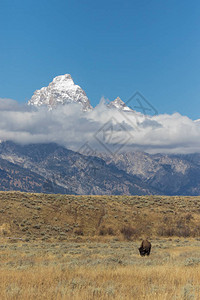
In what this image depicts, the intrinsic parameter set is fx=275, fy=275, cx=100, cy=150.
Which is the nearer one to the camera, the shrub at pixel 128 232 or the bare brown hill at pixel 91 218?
the shrub at pixel 128 232

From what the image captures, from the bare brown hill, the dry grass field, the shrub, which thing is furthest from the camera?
the bare brown hill

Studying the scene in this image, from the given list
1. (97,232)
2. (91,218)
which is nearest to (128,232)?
(97,232)

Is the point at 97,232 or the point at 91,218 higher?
the point at 91,218

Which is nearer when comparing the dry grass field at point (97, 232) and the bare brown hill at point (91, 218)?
the dry grass field at point (97, 232)

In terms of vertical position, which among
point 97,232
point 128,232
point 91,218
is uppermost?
point 91,218

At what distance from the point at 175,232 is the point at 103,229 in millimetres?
8858

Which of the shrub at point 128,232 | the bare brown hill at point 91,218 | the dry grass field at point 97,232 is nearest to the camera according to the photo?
the dry grass field at point 97,232

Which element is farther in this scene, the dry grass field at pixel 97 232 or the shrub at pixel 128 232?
the shrub at pixel 128 232

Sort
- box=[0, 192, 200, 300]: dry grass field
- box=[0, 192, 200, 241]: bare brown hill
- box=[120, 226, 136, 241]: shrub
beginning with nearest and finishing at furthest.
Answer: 1. box=[0, 192, 200, 300]: dry grass field
2. box=[120, 226, 136, 241]: shrub
3. box=[0, 192, 200, 241]: bare brown hill

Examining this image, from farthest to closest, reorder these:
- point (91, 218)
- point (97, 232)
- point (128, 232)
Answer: point (91, 218), point (97, 232), point (128, 232)

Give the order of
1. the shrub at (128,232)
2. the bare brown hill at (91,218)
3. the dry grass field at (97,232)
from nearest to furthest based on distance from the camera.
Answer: the dry grass field at (97,232), the shrub at (128,232), the bare brown hill at (91,218)

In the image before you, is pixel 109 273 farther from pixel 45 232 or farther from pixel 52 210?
pixel 52 210

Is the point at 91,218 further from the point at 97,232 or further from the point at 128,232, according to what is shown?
the point at 128,232

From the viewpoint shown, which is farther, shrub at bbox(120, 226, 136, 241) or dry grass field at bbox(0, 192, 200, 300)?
shrub at bbox(120, 226, 136, 241)
